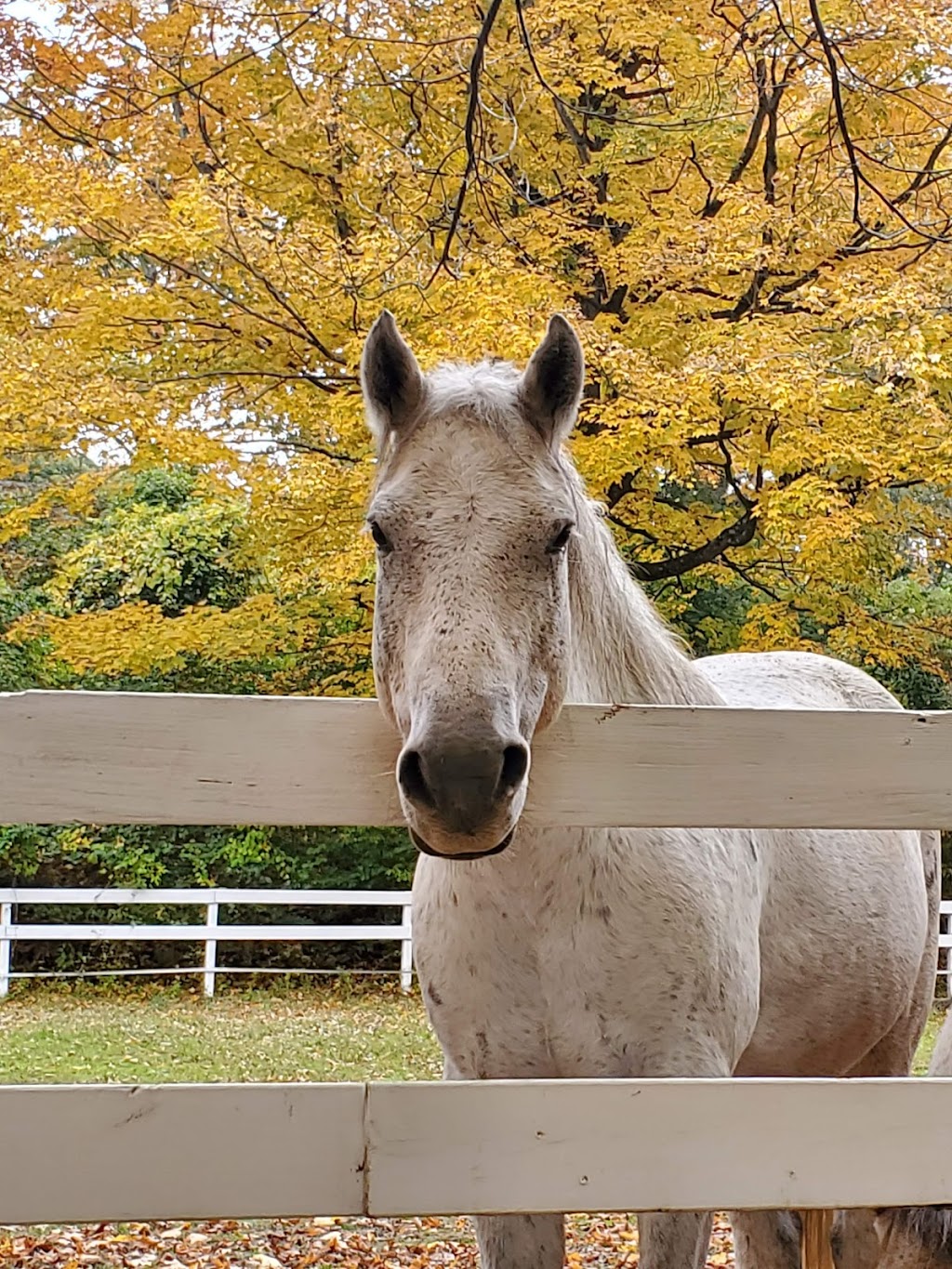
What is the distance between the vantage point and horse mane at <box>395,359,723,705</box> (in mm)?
2047

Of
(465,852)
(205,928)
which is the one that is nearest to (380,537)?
(465,852)

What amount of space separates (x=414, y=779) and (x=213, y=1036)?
847 centimetres

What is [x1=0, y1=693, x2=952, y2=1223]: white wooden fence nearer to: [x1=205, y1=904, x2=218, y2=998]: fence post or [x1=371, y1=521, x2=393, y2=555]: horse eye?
[x1=371, y1=521, x2=393, y2=555]: horse eye

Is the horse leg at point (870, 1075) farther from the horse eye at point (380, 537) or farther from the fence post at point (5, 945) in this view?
the fence post at point (5, 945)

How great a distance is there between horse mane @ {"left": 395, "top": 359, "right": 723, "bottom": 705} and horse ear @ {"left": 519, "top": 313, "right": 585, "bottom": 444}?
3 cm

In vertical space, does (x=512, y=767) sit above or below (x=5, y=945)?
above

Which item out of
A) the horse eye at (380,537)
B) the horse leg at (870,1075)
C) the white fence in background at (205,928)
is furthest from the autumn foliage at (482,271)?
the horse eye at (380,537)

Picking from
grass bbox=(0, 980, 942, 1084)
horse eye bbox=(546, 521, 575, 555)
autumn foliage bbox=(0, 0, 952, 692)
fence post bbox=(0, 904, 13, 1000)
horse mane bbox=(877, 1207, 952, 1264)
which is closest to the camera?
horse eye bbox=(546, 521, 575, 555)

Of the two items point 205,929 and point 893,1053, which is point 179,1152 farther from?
point 205,929

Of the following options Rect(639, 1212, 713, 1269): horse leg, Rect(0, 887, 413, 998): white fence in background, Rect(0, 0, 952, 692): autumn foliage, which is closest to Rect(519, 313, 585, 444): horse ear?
Rect(639, 1212, 713, 1269): horse leg

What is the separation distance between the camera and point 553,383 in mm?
2076

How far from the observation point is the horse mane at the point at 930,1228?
227cm

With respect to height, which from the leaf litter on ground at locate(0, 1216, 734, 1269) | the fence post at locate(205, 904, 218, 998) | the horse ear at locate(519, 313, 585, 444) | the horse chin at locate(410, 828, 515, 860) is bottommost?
the leaf litter on ground at locate(0, 1216, 734, 1269)

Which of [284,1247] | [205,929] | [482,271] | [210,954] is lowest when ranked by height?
[284,1247]
